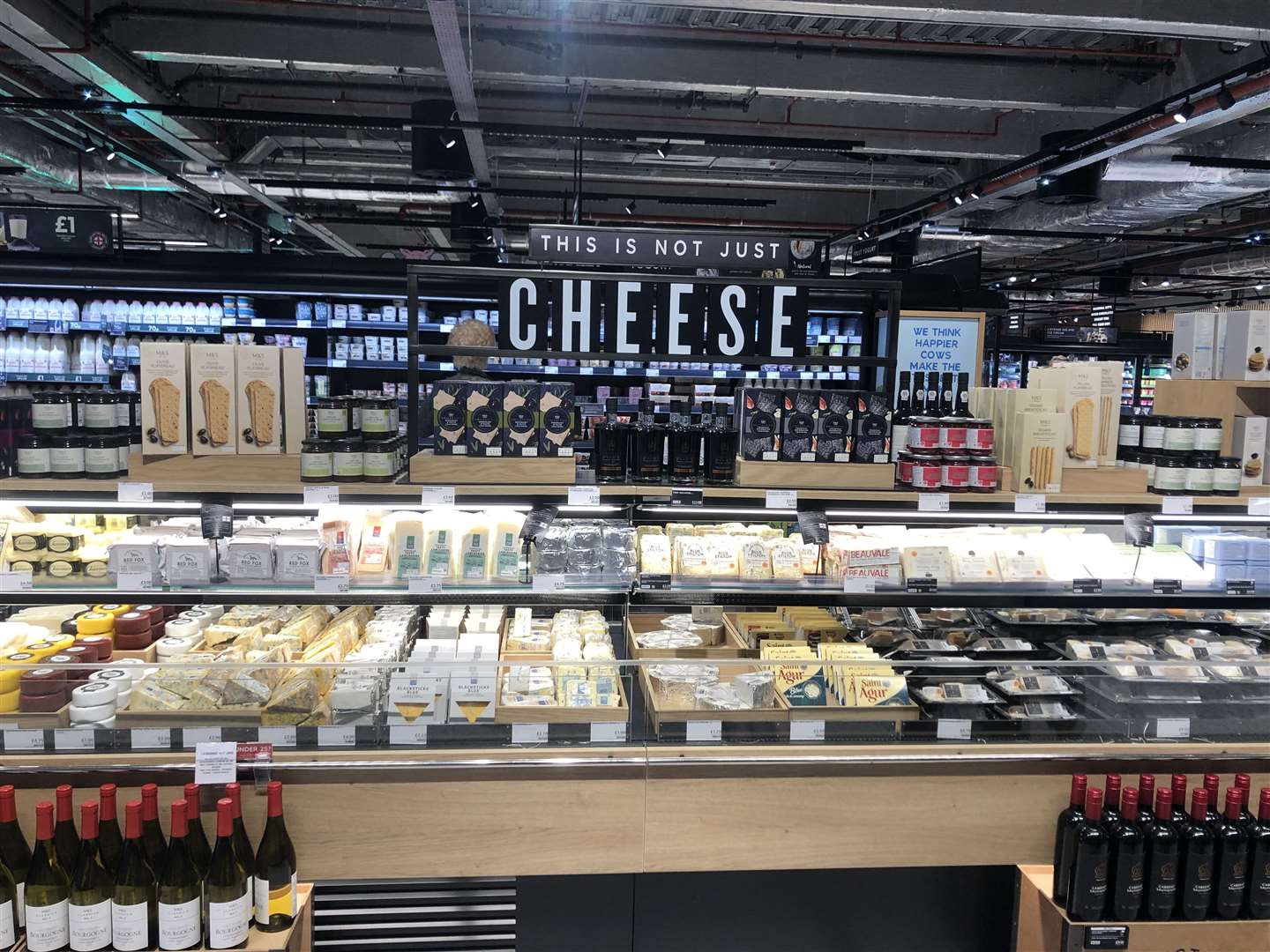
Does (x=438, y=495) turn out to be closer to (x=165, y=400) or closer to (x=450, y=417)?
(x=450, y=417)

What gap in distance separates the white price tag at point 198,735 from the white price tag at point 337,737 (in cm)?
31

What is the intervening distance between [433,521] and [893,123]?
564cm

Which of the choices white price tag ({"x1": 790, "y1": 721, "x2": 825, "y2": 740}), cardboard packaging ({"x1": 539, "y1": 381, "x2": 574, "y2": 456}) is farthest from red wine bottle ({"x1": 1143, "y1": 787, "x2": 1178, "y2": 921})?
cardboard packaging ({"x1": 539, "y1": 381, "x2": 574, "y2": 456})

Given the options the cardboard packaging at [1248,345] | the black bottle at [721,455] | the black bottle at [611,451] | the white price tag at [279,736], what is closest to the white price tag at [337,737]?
the white price tag at [279,736]

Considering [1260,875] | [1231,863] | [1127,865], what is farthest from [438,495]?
[1260,875]

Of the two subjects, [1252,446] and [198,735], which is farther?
[1252,446]

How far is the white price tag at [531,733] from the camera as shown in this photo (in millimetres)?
2918

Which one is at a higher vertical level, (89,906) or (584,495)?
(584,495)

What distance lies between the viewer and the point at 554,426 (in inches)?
129

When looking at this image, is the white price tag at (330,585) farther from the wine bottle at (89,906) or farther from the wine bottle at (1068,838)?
the wine bottle at (1068,838)

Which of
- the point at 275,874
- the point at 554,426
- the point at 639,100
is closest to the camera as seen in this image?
the point at 275,874

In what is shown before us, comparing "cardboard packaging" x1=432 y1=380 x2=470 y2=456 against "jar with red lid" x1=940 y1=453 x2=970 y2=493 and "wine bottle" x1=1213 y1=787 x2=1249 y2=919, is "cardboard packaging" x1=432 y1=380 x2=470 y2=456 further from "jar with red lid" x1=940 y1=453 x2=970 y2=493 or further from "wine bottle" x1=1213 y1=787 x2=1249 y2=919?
"wine bottle" x1=1213 y1=787 x2=1249 y2=919

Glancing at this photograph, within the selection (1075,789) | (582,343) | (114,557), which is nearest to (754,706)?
(1075,789)

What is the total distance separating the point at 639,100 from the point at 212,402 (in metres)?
5.14
